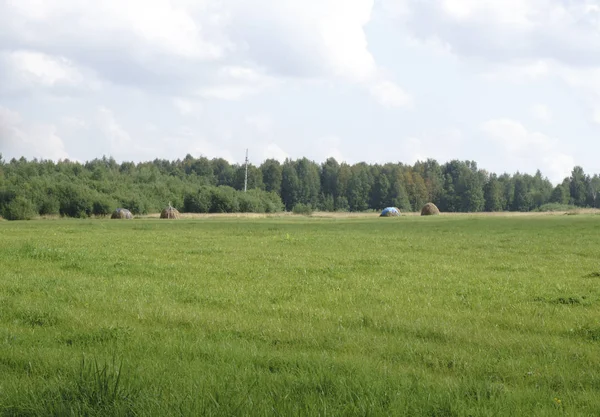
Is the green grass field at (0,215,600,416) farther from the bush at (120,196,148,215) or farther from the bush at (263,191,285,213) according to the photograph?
the bush at (263,191,285,213)

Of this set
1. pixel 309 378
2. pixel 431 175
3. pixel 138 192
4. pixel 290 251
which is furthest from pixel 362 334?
pixel 431 175

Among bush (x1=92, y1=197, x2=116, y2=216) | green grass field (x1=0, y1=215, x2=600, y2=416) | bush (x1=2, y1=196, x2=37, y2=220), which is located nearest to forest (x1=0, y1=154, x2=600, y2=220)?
bush (x1=92, y1=197, x2=116, y2=216)

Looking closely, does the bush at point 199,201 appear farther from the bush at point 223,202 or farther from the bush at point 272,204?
the bush at point 272,204

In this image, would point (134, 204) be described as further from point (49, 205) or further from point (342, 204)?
point (342, 204)

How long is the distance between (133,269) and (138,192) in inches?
4300

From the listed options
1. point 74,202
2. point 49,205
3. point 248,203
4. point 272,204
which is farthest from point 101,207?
point 272,204

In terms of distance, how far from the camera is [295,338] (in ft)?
30.0

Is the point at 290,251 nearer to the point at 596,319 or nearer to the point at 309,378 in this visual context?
the point at 596,319

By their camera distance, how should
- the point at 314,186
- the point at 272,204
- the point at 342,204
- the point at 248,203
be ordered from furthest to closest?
the point at 314,186 < the point at 342,204 < the point at 272,204 < the point at 248,203

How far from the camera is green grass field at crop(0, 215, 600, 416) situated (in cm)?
593

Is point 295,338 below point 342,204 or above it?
below

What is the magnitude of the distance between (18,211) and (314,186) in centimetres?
10353

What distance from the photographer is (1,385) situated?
6484mm

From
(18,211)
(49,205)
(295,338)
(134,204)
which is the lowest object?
(295,338)
